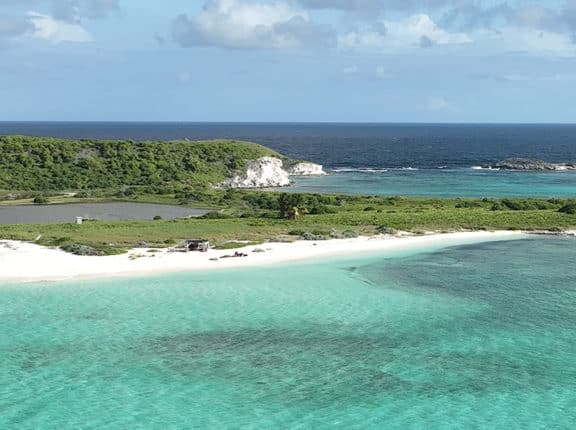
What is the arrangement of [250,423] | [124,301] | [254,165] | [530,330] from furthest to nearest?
[254,165] < [124,301] < [530,330] < [250,423]

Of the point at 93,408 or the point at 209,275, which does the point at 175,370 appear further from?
the point at 209,275

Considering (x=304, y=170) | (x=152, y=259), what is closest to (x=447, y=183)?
(x=304, y=170)

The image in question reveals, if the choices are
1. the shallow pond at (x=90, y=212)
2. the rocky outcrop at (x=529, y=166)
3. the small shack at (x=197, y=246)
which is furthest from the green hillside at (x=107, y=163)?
the rocky outcrop at (x=529, y=166)

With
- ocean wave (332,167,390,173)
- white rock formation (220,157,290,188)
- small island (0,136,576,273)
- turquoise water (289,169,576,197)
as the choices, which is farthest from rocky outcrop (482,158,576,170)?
white rock formation (220,157,290,188)

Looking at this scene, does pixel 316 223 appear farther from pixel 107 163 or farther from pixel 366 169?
pixel 366 169

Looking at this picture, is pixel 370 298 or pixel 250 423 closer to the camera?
pixel 250 423

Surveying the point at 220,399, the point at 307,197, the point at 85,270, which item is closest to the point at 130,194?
the point at 307,197

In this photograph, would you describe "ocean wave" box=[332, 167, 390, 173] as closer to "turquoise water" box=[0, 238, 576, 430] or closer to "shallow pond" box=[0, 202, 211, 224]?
"shallow pond" box=[0, 202, 211, 224]
